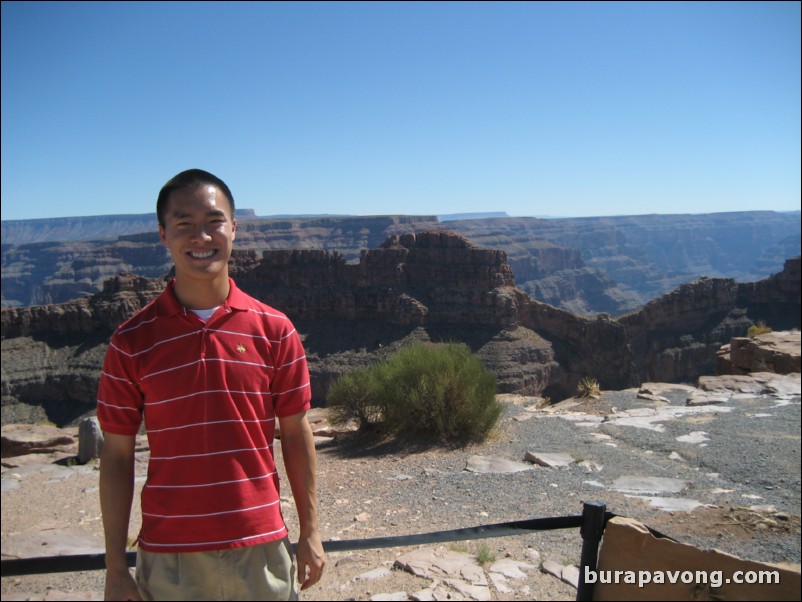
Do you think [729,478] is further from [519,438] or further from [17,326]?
[17,326]

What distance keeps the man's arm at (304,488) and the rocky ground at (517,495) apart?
7.75 ft

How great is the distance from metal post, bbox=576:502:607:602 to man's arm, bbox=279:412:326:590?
139cm

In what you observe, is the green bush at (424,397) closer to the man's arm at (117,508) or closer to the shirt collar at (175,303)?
the shirt collar at (175,303)

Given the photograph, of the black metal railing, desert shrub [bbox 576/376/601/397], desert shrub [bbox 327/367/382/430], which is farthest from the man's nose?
desert shrub [bbox 576/376/601/397]

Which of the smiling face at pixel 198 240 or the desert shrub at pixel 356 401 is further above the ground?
the smiling face at pixel 198 240

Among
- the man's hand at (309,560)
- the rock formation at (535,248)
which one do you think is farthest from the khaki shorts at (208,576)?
the rock formation at (535,248)

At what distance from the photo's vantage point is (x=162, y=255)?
9831cm

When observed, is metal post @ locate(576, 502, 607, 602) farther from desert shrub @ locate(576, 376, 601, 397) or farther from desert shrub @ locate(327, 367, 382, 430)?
desert shrub @ locate(576, 376, 601, 397)

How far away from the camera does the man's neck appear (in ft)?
8.57

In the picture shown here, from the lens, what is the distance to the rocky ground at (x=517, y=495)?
532cm

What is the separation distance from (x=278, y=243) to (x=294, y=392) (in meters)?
85.6

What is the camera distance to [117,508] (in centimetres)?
246

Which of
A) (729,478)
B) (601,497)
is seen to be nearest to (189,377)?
(601,497)

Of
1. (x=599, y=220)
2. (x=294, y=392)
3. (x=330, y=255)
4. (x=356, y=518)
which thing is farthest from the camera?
(x=599, y=220)
